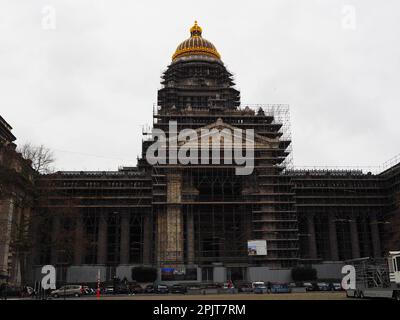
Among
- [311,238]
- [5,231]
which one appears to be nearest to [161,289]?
[5,231]

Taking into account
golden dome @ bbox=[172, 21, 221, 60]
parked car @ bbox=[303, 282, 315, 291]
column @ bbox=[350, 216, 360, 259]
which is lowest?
parked car @ bbox=[303, 282, 315, 291]

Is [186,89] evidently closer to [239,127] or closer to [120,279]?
[239,127]

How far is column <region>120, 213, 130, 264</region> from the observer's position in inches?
3103

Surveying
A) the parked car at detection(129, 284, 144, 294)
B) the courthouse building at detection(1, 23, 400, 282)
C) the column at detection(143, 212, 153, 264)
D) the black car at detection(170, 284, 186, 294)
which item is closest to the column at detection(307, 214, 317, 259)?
the courthouse building at detection(1, 23, 400, 282)

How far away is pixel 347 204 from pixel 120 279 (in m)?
41.6

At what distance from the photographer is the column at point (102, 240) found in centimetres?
7869

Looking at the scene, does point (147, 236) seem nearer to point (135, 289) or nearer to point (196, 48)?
point (135, 289)

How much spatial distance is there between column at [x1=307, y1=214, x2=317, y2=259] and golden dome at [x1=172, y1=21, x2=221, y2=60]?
1620 inches

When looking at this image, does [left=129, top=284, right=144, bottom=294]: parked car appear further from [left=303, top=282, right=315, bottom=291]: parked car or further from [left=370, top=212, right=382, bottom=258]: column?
[left=370, top=212, right=382, bottom=258]: column

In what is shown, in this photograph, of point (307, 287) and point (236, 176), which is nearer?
point (307, 287)

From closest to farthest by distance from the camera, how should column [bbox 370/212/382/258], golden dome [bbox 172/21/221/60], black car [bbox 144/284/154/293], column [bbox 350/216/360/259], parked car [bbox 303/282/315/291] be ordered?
1. black car [bbox 144/284/154/293]
2. parked car [bbox 303/282/315/291]
3. column [bbox 350/216/360/259]
4. column [bbox 370/212/382/258]
5. golden dome [bbox 172/21/221/60]

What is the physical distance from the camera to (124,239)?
79938mm

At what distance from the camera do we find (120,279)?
7238cm
